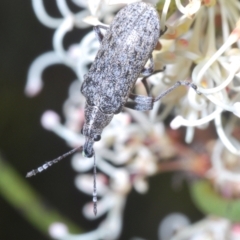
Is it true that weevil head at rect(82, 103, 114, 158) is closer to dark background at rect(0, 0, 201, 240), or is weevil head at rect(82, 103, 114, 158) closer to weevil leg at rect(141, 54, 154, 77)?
weevil leg at rect(141, 54, 154, 77)

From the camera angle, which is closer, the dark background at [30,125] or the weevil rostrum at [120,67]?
the weevil rostrum at [120,67]

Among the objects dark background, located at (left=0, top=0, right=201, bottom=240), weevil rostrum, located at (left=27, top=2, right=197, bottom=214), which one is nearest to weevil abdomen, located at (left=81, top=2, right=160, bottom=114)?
weevil rostrum, located at (left=27, top=2, right=197, bottom=214)

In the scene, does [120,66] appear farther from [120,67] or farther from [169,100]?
[169,100]

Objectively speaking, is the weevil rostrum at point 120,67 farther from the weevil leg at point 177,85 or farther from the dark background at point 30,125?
the dark background at point 30,125

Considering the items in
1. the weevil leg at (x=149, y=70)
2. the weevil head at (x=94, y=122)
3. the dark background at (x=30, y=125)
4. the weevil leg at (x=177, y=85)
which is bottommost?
the dark background at (x=30, y=125)

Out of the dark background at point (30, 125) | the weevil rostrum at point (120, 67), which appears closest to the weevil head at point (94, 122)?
the weevil rostrum at point (120, 67)

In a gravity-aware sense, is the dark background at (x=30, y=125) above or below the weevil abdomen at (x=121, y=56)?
below

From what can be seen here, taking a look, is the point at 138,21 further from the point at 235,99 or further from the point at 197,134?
the point at 197,134

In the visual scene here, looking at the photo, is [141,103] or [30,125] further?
[30,125]

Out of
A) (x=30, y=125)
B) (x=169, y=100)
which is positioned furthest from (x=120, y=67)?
(x=30, y=125)
